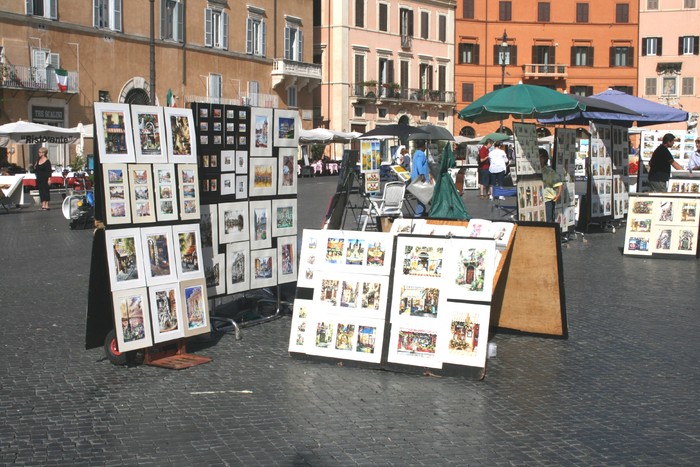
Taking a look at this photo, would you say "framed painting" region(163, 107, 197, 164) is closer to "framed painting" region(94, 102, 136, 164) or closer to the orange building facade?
"framed painting" region(94, 102, 136, 164)

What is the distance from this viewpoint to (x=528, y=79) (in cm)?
6725

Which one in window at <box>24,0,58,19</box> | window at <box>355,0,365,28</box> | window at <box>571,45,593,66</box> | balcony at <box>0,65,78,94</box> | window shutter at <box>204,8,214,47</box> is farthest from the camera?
window at <box>571,45,593,66</box>

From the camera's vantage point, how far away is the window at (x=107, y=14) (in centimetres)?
3747

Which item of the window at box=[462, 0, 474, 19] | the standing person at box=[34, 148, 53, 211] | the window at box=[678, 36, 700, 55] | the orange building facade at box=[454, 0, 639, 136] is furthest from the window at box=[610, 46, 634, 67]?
the standing person at box=[34, 148, 53, 211]

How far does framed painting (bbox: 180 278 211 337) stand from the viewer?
7.38m

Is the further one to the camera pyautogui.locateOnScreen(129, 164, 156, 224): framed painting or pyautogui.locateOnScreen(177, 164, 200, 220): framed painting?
pyautogui.locateOnScreen(177, 164, 200, 220): framed painting

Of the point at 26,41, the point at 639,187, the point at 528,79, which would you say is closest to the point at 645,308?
the point at 639,187

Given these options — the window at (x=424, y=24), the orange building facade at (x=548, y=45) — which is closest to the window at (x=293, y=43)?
the window at (x=424, y=24)

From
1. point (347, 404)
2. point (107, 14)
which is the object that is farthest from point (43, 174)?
point (347, 404)

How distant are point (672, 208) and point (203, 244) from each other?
8.24 metres

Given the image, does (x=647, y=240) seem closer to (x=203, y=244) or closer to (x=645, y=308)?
(x=645, y=308)

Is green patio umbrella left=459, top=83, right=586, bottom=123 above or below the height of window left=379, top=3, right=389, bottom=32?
below

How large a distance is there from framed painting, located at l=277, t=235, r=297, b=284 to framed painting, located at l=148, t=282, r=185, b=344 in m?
1.62

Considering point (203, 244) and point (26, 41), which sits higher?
point (26, 41)
